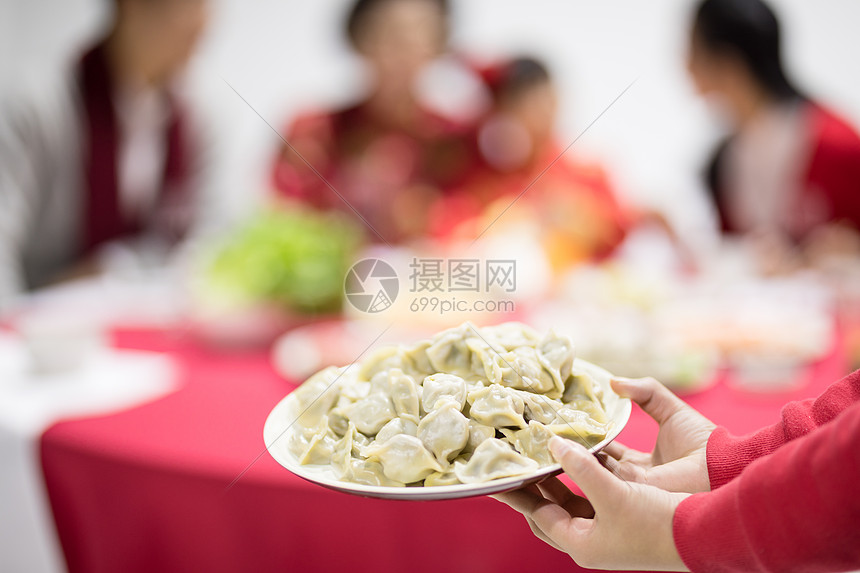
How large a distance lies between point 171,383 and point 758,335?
1.15 metres

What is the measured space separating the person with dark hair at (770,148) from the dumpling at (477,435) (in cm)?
163

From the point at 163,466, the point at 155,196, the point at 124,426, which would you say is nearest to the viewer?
the point at 163,466

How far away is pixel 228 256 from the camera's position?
1.56 m

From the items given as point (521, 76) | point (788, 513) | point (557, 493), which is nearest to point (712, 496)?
point (788, 513)

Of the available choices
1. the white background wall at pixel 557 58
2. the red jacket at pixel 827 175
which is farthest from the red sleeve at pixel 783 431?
the white background wall at pixel 557 58

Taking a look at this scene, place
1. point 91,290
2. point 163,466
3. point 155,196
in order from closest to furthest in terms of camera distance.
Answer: point 163,466
point 91,290
point 155,196

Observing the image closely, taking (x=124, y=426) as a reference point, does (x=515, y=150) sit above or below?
above

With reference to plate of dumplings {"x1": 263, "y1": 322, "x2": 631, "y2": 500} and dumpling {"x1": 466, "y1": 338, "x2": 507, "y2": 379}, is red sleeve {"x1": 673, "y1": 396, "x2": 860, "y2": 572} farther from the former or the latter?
dumpling {"x1": 466, "y1": 338, "x2": 507, "y2": 379}

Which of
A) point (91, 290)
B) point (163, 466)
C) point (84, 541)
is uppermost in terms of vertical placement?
point (91, 290)

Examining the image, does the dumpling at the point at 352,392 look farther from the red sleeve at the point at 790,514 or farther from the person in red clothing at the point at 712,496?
the red sleeve at the point at 790,514

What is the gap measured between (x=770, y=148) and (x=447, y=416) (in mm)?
2313

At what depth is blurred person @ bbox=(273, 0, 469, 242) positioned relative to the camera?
2.62m

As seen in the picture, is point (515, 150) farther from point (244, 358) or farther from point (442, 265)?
point (442, 265)

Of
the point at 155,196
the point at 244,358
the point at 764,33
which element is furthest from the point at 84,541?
the point at 764,33
